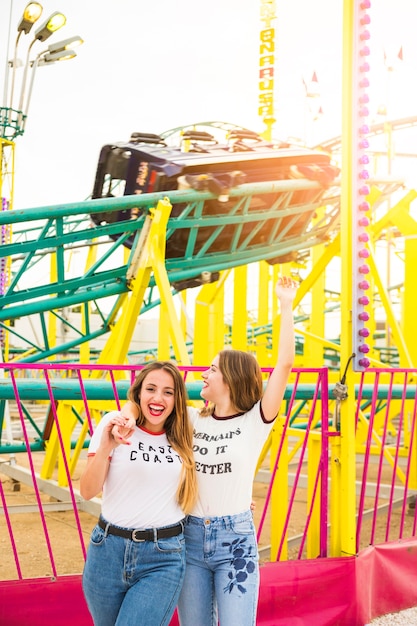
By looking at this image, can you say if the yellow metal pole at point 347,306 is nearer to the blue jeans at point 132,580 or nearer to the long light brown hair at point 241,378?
the long light brown hair at point 241,378

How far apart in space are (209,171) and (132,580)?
5725 millimetres

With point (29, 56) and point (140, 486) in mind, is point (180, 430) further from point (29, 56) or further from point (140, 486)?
point (29, 56)

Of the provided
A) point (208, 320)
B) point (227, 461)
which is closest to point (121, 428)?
point (227, 461)

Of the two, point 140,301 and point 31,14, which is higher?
point 31,14

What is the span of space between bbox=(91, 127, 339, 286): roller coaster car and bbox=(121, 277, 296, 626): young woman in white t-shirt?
15.7ft

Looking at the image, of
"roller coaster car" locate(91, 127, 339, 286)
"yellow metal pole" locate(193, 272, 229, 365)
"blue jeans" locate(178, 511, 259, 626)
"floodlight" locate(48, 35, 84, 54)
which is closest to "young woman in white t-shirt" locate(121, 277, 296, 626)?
"blue jeans" locate(178, 511, 259, 626)

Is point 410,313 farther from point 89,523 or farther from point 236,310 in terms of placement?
point 89,523

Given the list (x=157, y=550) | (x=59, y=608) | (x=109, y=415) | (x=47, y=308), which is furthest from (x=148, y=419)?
(x=47, y=308)

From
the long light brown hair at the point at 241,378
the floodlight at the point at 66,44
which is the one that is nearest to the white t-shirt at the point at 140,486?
the long light brown hair at the point at 241,378

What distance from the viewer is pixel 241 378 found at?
2.34 meters

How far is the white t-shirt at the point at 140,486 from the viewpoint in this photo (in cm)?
209

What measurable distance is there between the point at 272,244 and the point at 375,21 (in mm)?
5447

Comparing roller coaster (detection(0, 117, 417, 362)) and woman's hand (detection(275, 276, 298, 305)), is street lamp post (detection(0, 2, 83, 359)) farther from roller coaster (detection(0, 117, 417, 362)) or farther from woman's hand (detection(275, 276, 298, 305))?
woman's hand (detection(275, 276, 298, 305))

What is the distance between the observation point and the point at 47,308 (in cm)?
662
